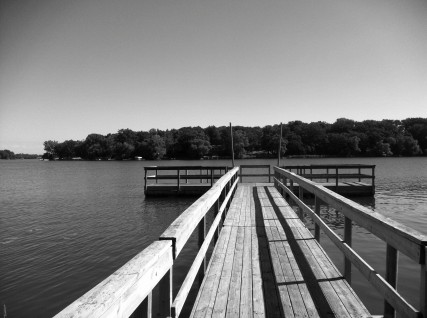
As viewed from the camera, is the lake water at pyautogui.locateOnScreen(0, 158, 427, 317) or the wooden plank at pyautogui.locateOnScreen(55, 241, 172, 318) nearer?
the wooden plank at pyautogui.locateOnScreen(55, 241, 172, 318)

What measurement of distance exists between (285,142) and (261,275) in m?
107

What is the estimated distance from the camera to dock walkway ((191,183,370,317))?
3.00 m

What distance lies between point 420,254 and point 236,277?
7.51 feet

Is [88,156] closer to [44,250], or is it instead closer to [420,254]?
[44,250]

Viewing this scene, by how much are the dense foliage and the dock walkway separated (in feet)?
335

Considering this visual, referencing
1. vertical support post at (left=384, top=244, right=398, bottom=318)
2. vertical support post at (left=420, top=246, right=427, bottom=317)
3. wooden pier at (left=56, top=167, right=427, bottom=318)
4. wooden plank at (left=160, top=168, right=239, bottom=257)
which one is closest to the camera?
wooden pier at (left=56, top=167, right=427, bottom=318)

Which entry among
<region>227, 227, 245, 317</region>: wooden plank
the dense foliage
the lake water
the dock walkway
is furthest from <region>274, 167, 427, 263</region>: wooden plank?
the dense foliage

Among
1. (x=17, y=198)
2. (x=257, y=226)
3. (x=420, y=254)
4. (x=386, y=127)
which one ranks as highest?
(x=386, y=127)

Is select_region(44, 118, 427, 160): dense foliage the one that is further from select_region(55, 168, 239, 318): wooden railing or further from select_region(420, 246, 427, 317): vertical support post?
select_region(55, 168, 239, 318): wooden railing

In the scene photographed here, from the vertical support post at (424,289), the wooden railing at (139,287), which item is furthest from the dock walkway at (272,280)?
the vertical support post at (424,289)

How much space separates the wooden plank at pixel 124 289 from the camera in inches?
43.8

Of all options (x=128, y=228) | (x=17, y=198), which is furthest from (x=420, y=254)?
(x=17, y=198)

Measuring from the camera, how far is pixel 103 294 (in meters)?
1.22

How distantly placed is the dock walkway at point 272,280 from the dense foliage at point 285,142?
335 ft
